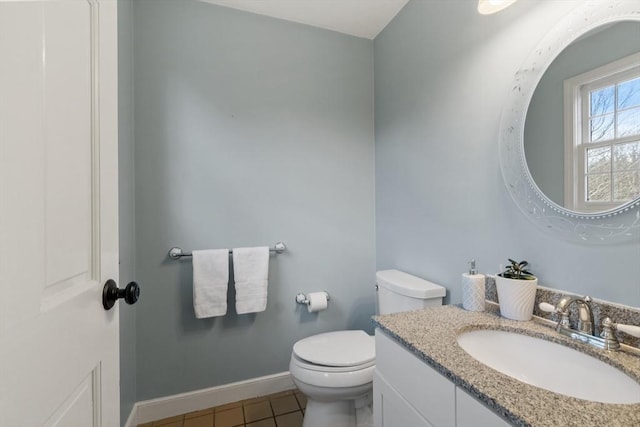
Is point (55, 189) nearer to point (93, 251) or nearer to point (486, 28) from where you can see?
point (93, 251)

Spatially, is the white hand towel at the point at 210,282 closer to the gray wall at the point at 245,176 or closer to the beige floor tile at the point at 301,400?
the gray wall at the point at 245,176

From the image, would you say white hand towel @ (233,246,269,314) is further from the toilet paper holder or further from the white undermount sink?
the white undermount sink

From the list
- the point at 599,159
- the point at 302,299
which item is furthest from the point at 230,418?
the point at 599,159

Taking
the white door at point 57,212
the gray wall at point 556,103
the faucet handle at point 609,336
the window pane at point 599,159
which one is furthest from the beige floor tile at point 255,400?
the window pane at point 599,159

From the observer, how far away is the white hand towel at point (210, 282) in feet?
5.09

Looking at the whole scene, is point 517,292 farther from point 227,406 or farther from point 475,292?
point 227,406

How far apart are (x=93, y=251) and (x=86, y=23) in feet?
1.65

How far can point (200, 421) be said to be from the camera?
61.2 inches

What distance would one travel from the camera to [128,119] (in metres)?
1.45

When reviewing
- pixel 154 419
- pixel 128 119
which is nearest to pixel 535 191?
pixel 128 119

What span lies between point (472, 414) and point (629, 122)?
0.87 metres

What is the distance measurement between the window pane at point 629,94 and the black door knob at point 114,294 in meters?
1.38

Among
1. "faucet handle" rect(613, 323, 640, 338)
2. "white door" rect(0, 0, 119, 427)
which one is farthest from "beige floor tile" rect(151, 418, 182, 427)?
"faucet handle" rect(613, 323, 640, 338)

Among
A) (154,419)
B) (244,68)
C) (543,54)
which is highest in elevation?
(244,68)
